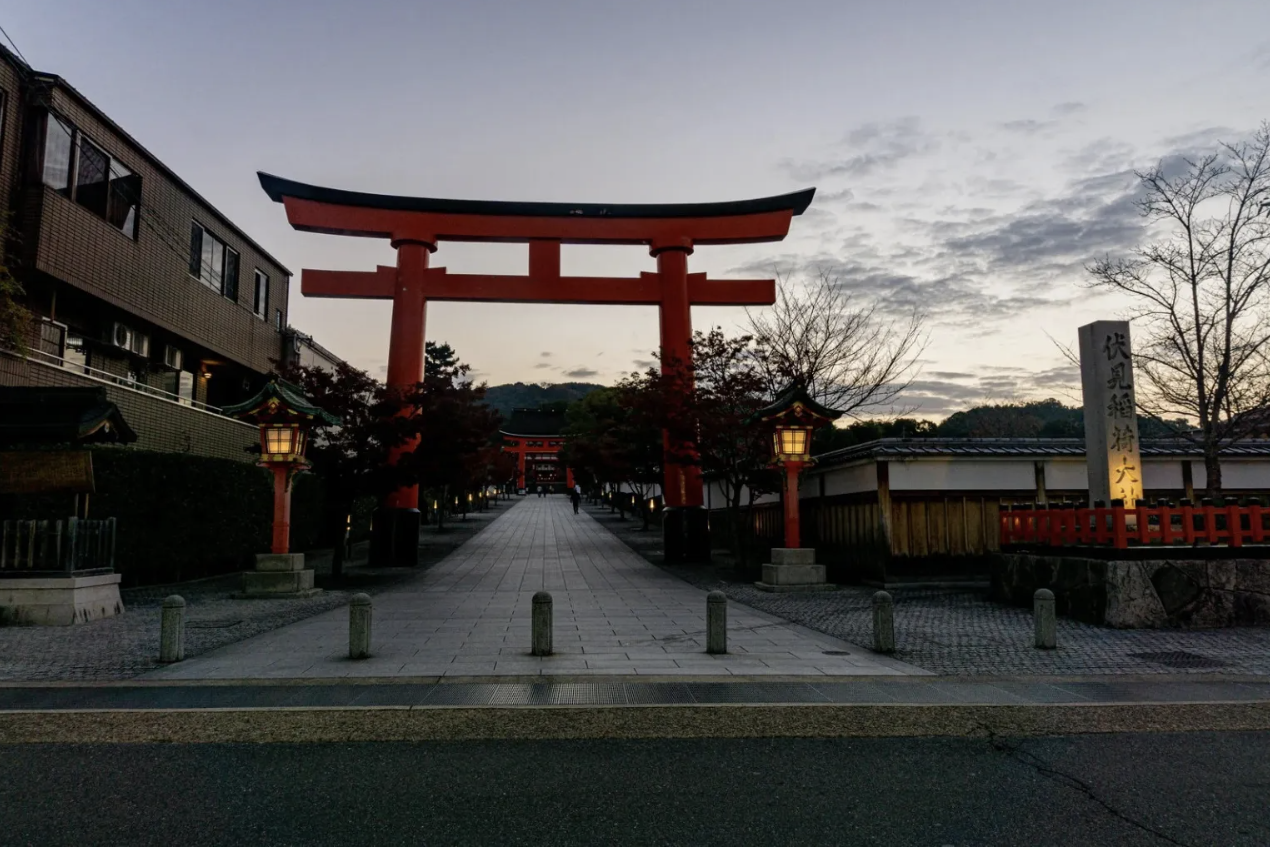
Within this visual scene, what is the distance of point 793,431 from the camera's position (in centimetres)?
1594

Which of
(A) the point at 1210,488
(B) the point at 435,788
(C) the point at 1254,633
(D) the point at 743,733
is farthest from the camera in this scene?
(A) the point at 1210,488

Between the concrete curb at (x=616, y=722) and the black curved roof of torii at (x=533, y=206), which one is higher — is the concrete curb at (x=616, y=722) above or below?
below

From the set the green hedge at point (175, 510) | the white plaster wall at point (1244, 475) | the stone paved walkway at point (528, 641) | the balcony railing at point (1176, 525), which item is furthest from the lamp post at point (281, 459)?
the white plaster wall at point (1244, 475)

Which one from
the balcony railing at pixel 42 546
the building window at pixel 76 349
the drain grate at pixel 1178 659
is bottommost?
the drain grate at pixel 1178 659

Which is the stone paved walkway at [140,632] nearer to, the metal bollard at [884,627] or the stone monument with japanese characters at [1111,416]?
the metal bollard at [884,627]

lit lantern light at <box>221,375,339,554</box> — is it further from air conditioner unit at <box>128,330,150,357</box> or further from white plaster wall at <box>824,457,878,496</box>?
white plaster wall at <box>824,457,878,496</box>

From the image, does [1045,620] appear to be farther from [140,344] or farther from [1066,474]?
[140,344]

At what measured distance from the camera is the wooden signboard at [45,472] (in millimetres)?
11695

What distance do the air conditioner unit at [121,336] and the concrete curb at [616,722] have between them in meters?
15.7

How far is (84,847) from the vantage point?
3904 mm

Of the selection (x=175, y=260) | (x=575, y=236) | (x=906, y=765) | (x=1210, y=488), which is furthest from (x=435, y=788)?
(x=175, y=260)

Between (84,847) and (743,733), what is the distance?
13.8ft

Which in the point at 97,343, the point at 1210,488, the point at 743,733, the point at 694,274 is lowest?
the point at 743,733

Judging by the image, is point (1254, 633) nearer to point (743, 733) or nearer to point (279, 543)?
point (743, 733)
